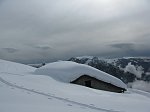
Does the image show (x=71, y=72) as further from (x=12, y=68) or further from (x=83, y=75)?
(x=12, y=68)

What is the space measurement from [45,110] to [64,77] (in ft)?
37.0

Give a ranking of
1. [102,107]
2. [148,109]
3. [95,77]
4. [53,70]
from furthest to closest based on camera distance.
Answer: [95,77], [53,70], [148,109], [102,107]

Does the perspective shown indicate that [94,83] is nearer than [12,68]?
Yes

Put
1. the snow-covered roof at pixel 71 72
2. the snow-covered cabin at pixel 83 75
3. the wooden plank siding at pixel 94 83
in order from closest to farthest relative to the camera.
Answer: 1. the snow-covered roof at pixel 71 72
2. the snow-covered cabin at pixel 83 75
3. the wooden plank siding at pixel 94 83

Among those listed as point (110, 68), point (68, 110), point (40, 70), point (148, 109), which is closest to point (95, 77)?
point (40, 70)

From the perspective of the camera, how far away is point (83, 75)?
19.9 metres

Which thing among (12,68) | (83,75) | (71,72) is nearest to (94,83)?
(83,75)

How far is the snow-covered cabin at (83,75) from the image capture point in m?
18.5

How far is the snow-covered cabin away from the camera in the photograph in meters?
18.5

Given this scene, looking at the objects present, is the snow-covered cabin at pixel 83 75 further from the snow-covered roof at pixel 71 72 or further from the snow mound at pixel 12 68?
the snow mound at pixel 12 68

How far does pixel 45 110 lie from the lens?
19.9ft

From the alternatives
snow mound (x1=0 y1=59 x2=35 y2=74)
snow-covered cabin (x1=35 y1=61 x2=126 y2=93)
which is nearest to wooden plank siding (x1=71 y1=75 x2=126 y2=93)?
snow-covered cabin (x1=35 y1=61 x2=126 y2=93)

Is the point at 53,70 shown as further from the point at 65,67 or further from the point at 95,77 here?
the point at 95,77

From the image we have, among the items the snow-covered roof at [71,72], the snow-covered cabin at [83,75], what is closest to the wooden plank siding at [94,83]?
the snow-covered cabin at [83,75]
